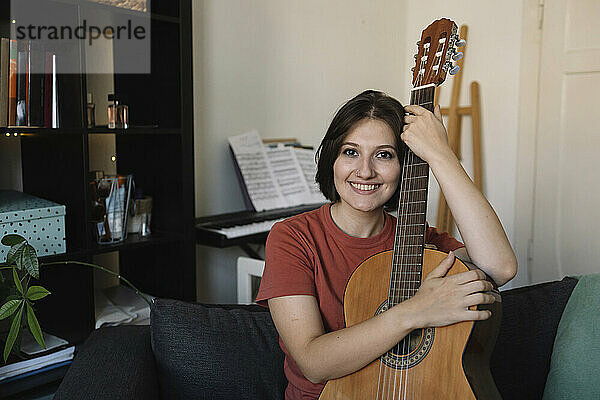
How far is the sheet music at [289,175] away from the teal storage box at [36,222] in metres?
1.18

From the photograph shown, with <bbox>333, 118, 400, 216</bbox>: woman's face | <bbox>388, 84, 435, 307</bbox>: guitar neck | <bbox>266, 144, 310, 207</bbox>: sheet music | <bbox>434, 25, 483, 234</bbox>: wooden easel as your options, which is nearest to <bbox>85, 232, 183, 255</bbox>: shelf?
<bbox>266, 144, 310, 207</bbox>: sheet music

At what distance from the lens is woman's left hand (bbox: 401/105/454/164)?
137 centimetres

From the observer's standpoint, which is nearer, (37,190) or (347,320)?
(347,320)

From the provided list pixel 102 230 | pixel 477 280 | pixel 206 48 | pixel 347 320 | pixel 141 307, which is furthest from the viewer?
pixel 206 48

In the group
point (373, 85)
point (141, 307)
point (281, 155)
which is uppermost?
point (373, 85)

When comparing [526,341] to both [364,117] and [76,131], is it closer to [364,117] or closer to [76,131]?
[364,117]

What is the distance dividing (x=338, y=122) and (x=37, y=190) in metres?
1.25

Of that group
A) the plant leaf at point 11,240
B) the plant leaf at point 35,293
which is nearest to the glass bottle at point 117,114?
the plant leaf at point 11,240

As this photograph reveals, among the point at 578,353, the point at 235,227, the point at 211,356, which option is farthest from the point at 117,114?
the point at 578,353

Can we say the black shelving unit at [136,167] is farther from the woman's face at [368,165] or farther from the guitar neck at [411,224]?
the guitar neck at [411,224]

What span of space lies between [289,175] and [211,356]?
61.9 inches

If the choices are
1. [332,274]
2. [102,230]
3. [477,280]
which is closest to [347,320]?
[332,274]

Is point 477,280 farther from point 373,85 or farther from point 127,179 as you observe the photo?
point 373,85

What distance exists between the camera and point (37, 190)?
224cm
